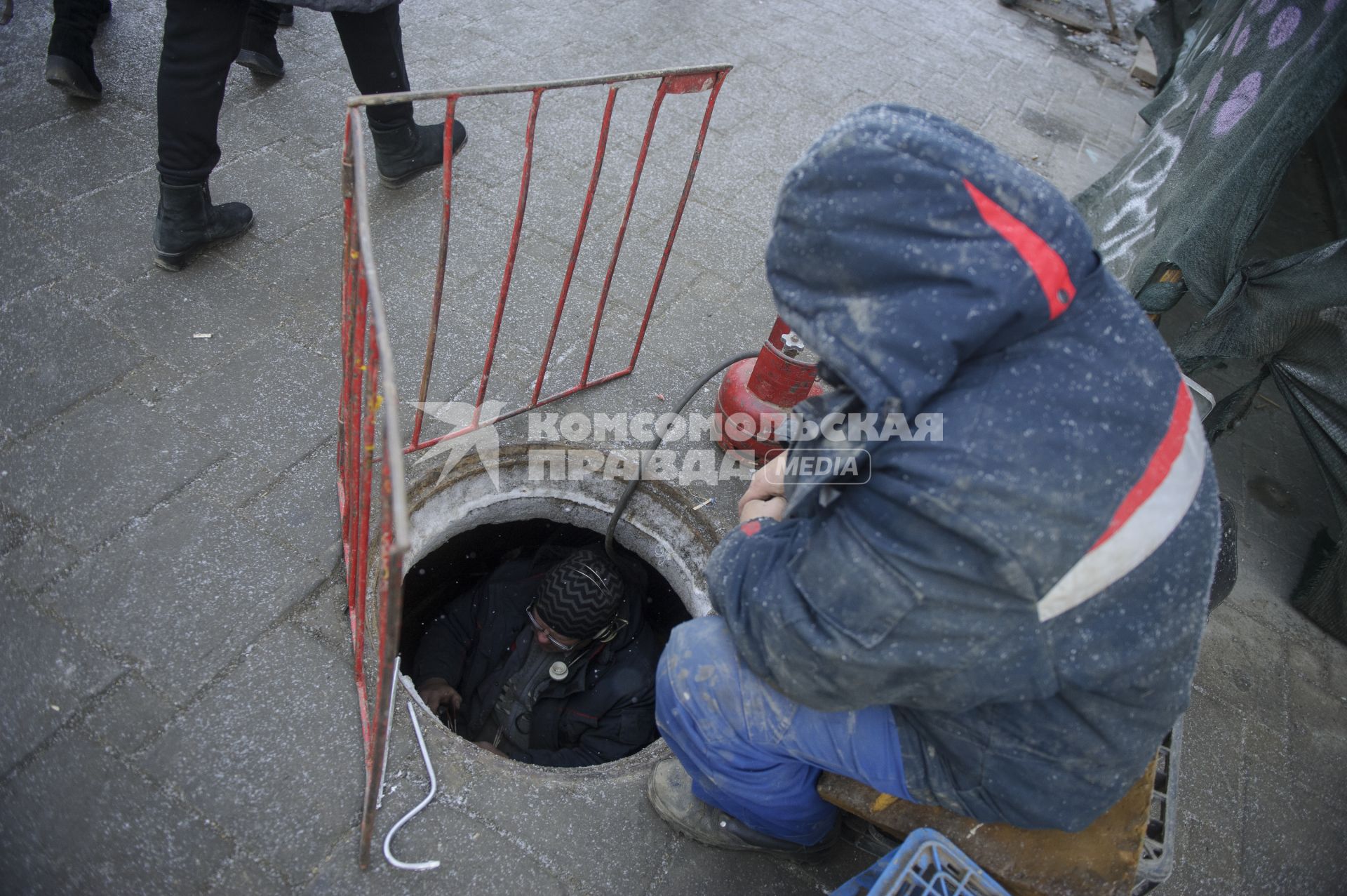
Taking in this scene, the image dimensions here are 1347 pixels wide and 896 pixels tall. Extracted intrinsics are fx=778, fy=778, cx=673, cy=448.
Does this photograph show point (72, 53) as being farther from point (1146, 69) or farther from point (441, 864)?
point (1146, 69)

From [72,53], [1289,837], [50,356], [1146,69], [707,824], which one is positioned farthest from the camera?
[1146,69]

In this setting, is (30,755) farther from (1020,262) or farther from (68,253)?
(1020,262)

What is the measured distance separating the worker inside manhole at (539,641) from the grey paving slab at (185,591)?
35.6 inches

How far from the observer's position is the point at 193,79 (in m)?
2.84

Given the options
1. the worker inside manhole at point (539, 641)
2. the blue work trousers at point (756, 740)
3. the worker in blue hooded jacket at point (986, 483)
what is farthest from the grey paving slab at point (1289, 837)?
the worker inside manhole at point (539, 641)

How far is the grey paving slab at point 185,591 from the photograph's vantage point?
6.96ft

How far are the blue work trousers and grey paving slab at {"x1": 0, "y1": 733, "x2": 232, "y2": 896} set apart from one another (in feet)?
3.74

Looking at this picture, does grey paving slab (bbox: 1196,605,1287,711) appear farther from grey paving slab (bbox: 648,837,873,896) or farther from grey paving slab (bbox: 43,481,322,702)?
grey paving slab (bbox: 43,481,322,702)

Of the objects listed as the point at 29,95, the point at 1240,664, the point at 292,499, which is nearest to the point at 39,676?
the point at 292,499

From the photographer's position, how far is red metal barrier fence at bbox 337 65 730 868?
1.27 metres

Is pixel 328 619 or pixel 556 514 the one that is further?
pixel 556 514

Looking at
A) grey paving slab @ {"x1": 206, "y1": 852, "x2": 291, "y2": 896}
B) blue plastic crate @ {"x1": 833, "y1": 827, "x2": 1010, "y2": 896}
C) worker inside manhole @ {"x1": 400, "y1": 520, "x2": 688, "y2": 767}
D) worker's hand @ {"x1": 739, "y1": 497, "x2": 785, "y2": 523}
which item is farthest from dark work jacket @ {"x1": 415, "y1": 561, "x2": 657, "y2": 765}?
blue plastic crate @ {"x1": 833, "y1": 827, "x2": 1010, "y2": 896}

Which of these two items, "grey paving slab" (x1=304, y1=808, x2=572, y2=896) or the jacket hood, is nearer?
the jacket hood

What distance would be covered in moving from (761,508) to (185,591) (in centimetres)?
167
